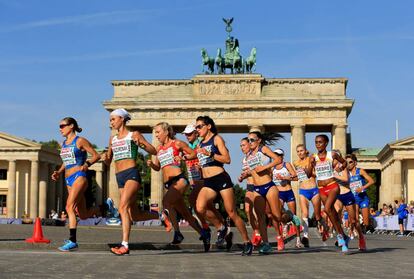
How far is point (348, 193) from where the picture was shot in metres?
18.2

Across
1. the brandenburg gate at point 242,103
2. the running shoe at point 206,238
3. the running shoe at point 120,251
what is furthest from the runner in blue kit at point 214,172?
the brandenburg gate at point 242,103

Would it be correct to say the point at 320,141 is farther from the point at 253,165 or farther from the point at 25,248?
the point at 25,248

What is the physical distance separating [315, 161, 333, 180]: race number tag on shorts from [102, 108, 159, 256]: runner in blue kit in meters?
3.62

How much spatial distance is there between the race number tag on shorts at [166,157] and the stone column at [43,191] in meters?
78.3

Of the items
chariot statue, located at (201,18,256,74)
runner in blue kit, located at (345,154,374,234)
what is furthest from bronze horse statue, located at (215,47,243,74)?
runner in blue kit, located at (345,154,374,234)

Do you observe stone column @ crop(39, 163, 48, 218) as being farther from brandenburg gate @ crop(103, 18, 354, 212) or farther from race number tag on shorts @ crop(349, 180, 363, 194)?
race number tag on shorts @ crop(349, 180, 363, 194)

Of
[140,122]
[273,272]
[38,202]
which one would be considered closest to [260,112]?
[140,122]

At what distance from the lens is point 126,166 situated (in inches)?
604

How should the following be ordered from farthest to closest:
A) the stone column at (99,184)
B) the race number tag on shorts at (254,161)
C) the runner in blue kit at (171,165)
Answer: the stone column at (99,184)
the race number tag on shorts at (254,161)
the runner in blue kit at (171,165)

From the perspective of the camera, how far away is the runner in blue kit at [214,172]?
1557cm

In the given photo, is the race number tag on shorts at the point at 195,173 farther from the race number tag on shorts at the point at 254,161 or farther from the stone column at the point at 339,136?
the stone column at the point at 339,136

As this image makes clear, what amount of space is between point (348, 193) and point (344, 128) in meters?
65.0

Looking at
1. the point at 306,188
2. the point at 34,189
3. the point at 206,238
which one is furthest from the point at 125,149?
the point at 34,189

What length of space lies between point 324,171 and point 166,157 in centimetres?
307
